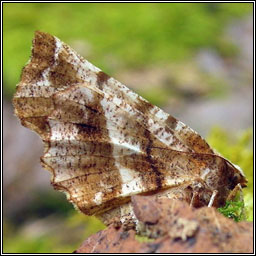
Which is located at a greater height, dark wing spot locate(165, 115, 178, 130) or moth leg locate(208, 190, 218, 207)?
dark wing spot locate(165, 115, 178, 130)

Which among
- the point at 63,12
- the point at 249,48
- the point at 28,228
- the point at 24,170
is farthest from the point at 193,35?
the point at 28,228

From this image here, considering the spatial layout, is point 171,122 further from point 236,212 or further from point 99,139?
point 236,212

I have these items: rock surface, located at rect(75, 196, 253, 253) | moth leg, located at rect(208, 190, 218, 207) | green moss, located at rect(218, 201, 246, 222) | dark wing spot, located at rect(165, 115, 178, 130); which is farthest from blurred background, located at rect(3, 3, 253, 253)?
rock surface, located at rect(75, 196, 253, 253)

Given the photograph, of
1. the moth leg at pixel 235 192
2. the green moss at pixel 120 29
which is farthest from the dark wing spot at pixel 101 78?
the green moss at pixel 120 29

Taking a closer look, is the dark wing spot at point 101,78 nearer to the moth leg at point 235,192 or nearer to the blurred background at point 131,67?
the moth leg at point 235,192

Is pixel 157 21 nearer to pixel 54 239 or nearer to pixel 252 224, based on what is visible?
pixel 54 239

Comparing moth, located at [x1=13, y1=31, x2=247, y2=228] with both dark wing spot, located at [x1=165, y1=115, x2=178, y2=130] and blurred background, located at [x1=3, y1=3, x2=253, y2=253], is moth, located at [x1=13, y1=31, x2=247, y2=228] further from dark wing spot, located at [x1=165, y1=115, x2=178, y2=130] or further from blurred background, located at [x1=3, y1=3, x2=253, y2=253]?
blurred background, located at [x1=3, y1=3, x2=253, y2=253]
